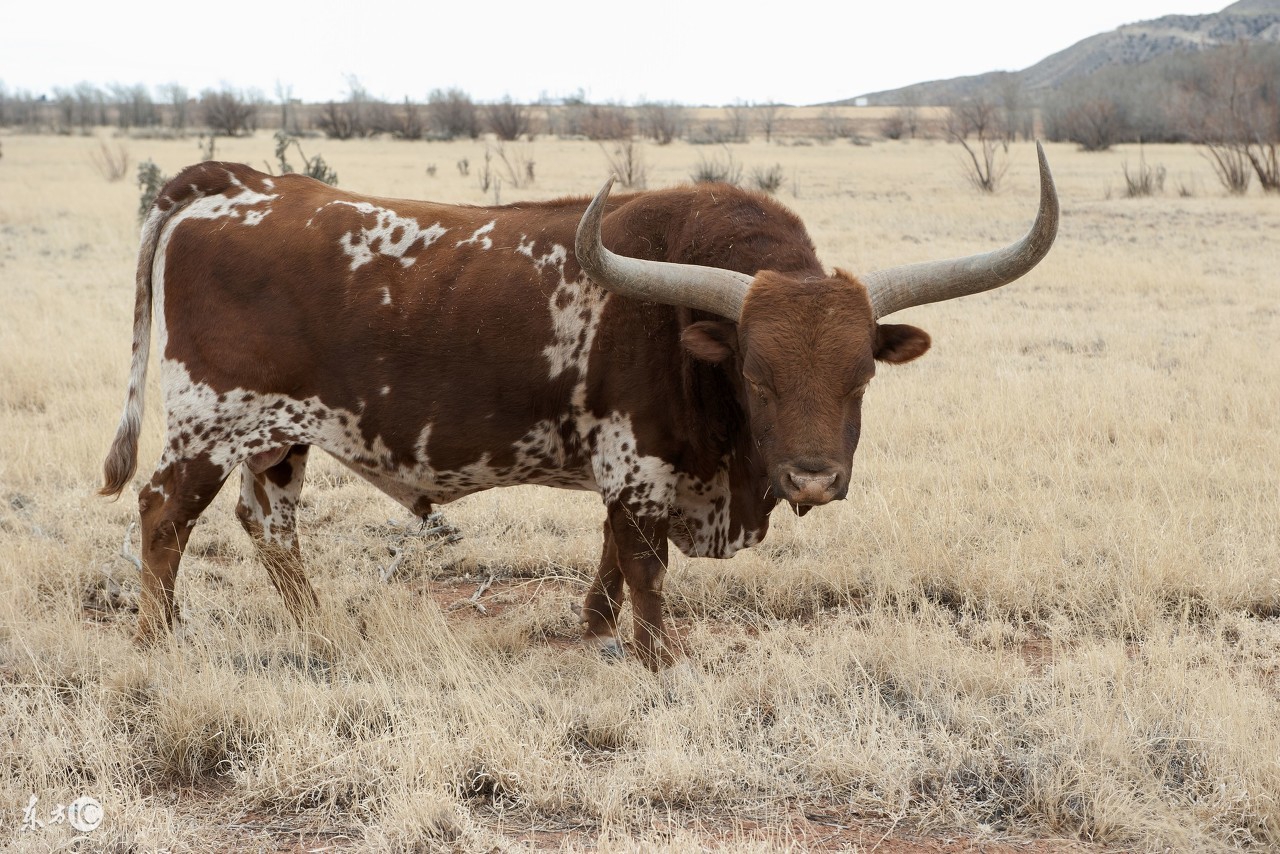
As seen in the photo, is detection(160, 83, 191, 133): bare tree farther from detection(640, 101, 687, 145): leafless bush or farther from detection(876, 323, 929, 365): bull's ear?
detection(876, 323, 929, 365): bull's ear

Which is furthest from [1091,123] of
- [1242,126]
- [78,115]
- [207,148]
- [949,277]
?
[78,115]

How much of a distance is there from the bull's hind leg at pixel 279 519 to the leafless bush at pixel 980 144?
68.9 feet

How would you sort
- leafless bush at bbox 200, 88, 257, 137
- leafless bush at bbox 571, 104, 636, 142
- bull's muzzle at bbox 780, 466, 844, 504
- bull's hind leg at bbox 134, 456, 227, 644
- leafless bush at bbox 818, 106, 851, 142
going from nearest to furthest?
1. bull's muzzle at bbox 780, 466, 844, 504
2. bull's hind leg at bbox 134, 456, 227, 644
3. leafless bush at bbox 571, 104, 636, 142
4. leafless bush at bbox 200, 88, 257, 137
5. leafless bush at bbox 818, 106, 851, 142

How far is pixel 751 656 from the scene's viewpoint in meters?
4.70

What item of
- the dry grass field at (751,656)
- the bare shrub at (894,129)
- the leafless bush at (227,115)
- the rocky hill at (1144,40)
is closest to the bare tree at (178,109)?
the leafless bush at (227,115)

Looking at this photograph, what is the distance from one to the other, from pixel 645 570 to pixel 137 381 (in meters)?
2.38

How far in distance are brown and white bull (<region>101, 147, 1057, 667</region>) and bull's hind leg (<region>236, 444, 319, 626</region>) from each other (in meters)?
0.32

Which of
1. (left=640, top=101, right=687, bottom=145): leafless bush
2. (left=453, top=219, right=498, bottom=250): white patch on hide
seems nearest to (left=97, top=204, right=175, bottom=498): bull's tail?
(left=453, top=219, right=498, bottom=250): white patch on hide

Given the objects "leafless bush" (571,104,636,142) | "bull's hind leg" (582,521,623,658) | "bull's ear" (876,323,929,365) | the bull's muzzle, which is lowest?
"bull's hind leg" (582,521,623,658)

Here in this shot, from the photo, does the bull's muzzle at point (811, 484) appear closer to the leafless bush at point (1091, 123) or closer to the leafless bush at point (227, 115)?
the leafless bush at point (1091, 123)

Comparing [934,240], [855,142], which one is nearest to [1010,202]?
[934,240]

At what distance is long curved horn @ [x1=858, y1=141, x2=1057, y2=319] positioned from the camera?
4215mm

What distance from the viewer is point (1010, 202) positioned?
23.4 meters

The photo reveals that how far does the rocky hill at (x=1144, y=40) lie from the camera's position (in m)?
162
